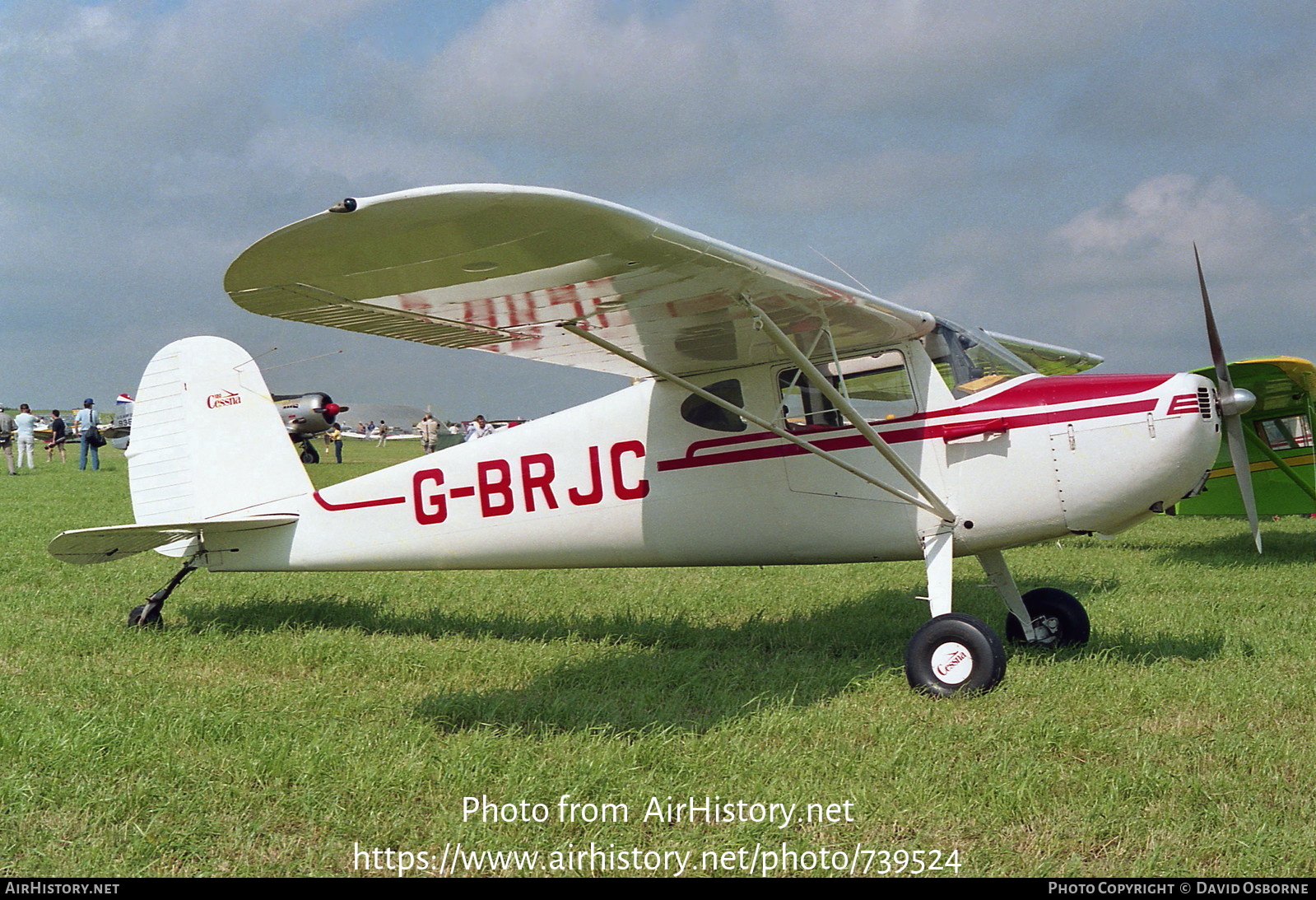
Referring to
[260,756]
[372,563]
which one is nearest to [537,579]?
[372,563]

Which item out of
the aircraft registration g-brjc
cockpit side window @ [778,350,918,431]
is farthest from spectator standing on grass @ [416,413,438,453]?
cockpit side window @ [778,350,918,431]

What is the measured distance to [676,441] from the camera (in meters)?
5.92

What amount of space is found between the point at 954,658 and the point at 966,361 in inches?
69.7

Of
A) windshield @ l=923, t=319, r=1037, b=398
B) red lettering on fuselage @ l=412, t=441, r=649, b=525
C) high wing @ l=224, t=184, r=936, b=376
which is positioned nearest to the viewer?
high wing @ l=224, t=184, r=936, b=376

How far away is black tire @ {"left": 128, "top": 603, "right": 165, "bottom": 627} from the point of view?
682cm

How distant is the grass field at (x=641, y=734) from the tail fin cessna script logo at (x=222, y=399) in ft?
5.32

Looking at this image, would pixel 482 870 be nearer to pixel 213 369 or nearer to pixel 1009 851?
pixel 1009 851

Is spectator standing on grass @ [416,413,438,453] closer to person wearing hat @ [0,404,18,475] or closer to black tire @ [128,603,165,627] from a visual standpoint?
person wearing hat @ [0,404,18,475]

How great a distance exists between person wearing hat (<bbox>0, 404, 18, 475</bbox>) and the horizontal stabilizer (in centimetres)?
2114

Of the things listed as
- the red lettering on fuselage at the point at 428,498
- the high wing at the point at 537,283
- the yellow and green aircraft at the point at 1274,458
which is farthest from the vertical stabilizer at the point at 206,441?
the yellow and green aircraft at the point at 1274,458

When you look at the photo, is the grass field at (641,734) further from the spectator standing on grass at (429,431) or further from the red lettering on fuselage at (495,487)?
the spectator standing on grass at (429,431)

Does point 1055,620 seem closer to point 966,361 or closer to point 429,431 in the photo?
point 966,361

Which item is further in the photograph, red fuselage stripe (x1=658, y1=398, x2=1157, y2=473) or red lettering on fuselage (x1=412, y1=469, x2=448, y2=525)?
red lettering on fuselage (x1=412, y1=469, x2=448, y2=525)

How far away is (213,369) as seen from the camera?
7.34 metres
